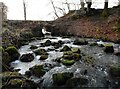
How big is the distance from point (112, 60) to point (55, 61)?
292cm

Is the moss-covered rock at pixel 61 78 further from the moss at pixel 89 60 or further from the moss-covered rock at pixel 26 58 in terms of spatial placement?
the moss-covered rock at pixel 26 58

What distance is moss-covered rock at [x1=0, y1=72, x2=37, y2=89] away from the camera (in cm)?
962

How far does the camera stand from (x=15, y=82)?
9.73 m

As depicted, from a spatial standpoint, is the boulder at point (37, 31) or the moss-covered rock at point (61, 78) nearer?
the moss-covered rock at point (61, 78)

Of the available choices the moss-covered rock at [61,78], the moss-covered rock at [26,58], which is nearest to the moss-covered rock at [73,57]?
the moss-covered rock at [26,58]

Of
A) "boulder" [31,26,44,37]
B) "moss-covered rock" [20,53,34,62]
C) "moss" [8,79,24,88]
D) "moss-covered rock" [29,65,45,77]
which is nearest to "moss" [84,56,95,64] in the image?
"moss-covered rock" [29,65,45,77]

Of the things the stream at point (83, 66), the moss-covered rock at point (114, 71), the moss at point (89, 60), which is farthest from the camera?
the moss at point (89, 60)

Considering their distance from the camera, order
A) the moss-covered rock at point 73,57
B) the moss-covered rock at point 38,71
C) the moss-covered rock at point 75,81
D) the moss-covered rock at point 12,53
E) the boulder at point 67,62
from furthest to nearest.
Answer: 1. the moss-covered rock at point 12,53
2. the moss-covered rock at point 73,57
3. the boulder at point 67,62
4. the moss-covered rock at point 38,71
5. the moss-covered rock at point 75,81

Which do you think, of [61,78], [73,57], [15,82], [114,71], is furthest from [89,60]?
[15,82]

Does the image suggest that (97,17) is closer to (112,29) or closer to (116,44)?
(112,29)

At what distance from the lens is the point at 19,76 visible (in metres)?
10.3

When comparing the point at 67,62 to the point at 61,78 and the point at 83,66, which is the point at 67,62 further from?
the point at 61,78

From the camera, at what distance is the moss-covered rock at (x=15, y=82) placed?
9625 millimetres

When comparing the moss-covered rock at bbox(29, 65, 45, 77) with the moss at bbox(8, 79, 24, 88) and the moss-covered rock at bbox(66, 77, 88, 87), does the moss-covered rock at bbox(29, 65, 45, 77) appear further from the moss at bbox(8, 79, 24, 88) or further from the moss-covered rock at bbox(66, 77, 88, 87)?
the moss-covered rock at bbox(66, 77, 88, 87)
